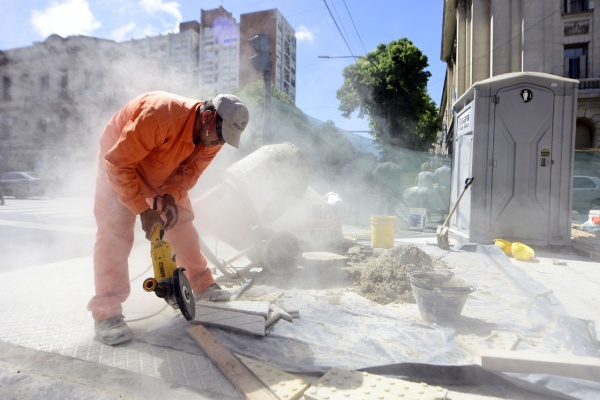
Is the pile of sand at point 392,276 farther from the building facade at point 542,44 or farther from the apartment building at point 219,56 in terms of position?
the apartment building at point 219,56

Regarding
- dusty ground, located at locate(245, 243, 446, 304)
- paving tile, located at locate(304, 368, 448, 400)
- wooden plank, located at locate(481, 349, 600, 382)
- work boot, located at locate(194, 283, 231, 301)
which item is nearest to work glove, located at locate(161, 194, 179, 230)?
work boot, located at locate(194, 283, 231, 301)

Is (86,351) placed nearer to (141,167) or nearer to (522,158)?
(141,167)

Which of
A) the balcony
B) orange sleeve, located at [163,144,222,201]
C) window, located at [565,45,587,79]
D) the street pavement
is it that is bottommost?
the street pavement

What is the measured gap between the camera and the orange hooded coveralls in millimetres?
2333

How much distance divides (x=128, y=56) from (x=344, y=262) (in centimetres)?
624

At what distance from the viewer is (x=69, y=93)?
7410 millimetres

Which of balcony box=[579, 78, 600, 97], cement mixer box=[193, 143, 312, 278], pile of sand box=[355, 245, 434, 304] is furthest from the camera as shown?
balcony box=[579, 78, 600, 97]

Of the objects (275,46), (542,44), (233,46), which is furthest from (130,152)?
(233,46)

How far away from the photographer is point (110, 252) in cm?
256

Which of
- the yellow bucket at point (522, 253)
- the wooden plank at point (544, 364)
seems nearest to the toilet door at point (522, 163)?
the yellow bucket at point (522, 253)

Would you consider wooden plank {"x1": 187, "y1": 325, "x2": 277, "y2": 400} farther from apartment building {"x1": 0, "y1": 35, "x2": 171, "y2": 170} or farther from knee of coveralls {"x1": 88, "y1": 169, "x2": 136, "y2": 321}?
apartment building {"x1": 0, "y1": 35, "x2": 171, "y2": 170}

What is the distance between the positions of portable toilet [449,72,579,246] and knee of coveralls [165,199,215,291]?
4.60 metres

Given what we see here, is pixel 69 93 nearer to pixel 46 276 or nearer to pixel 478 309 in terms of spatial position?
pixel 46 276

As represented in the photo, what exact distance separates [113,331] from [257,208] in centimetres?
198
